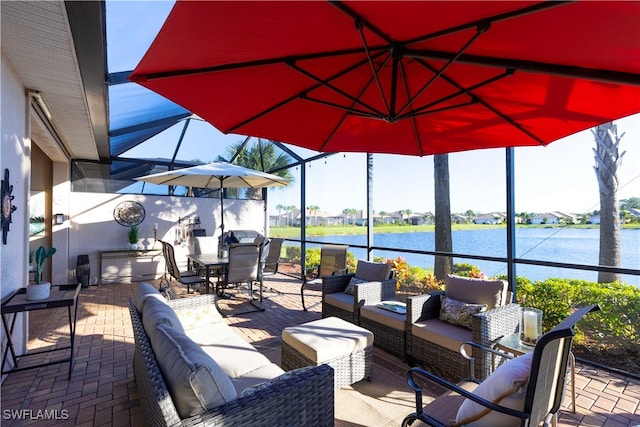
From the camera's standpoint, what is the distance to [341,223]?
20.4 m

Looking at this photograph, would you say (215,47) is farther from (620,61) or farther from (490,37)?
(620,61)

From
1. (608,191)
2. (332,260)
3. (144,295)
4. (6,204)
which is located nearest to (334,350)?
(144,295)

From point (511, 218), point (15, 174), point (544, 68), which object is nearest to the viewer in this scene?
point (544, 68)

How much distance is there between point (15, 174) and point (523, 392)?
14.8 feet

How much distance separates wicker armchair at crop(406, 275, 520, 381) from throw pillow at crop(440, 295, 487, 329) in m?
0.05

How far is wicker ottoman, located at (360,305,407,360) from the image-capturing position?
3199 millimetres

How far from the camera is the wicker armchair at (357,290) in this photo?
375 cm

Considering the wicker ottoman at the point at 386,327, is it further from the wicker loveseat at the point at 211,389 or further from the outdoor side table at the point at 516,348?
the wicker loveseat at the point at 211,389

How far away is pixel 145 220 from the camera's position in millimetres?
7840

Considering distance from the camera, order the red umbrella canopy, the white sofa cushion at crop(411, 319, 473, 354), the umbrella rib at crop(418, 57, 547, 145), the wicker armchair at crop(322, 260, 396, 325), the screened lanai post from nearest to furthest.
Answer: the red umbrella canopy
the umbrella rib at crop(418, 57, 547, 145)
the white sofa cushion at crop(411, 319, 473, 354)
the screened lanai post
the wicker armchair at crop(322, 260, 396, 325)

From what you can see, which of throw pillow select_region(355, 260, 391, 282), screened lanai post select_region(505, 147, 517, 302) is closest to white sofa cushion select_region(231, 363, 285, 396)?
throw pillow select_region(355, 260, 391, 282)

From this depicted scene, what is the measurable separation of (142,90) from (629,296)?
267 inches

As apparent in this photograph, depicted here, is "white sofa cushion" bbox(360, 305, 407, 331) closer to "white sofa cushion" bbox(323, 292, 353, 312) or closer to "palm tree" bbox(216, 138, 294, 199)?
"white sofa cushion" bbox(323, 292, 353, 312)

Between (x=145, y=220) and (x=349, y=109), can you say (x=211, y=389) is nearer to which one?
(x=349, y=109)
